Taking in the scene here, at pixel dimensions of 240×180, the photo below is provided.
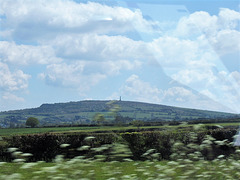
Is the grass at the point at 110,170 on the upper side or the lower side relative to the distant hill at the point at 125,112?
lower

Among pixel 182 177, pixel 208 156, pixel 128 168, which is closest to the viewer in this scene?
pixel 182 177

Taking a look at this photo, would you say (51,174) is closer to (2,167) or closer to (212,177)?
(2,167)

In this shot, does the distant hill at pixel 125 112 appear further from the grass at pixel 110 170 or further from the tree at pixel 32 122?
the tree at pixel 32 122

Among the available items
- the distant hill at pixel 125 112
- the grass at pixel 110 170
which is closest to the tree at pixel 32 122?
the distant hill at pixel 125 112

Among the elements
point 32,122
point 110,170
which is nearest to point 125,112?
point 110,170

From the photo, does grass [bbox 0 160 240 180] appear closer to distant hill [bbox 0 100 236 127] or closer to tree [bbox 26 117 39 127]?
distant hill [bbox 0 100 236 127]

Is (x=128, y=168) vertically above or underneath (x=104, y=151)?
underneath

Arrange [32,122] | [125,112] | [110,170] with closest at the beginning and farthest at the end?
[110,170] → [125,112] → [32,122]

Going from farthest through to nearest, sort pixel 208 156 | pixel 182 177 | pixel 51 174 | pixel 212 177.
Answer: pixel 208 156
pixel 212 177
pixel 182 177
pixel 51 174

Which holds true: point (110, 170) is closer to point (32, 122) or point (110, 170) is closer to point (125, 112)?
point (125, 112)

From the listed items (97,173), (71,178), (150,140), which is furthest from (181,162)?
(150,140)

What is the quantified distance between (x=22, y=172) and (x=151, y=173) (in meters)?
1.16

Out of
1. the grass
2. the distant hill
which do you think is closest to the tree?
the distant hill

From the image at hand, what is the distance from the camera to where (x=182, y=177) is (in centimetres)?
282
